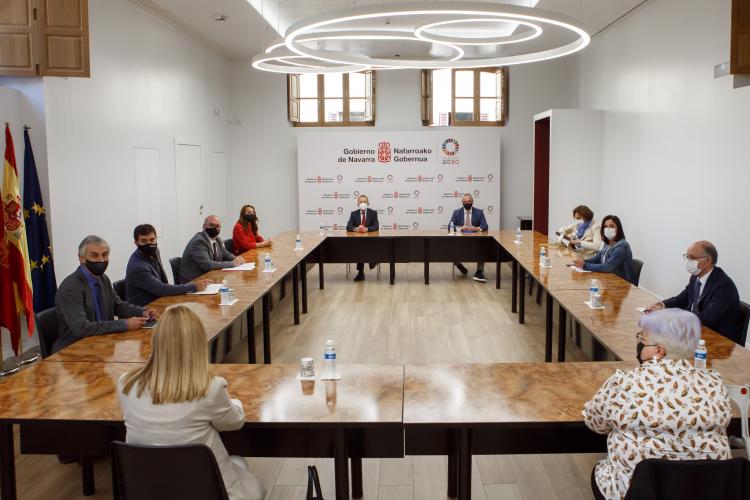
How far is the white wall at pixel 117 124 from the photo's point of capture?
6746 millimetres

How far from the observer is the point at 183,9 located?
8.85 metres

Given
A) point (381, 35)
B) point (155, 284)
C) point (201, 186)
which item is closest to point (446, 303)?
point (381, 35)

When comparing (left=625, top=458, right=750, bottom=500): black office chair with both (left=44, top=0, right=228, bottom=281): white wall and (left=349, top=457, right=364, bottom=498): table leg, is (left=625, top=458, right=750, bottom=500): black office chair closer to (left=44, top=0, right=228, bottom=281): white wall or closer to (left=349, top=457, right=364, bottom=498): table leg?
(left=349, top=457, right=364, bottom=498): table leg

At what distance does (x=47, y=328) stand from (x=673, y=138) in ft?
23.3

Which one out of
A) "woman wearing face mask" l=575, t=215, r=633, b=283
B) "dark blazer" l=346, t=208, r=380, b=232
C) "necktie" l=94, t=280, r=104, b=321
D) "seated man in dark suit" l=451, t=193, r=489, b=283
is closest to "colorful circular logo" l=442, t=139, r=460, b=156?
"seated man in dark suit" l=451, t=193, r=489, b=283

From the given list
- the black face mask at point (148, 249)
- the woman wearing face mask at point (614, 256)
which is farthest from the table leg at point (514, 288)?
the black face mask at point (148, 249)

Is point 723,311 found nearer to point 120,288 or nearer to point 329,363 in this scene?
point 329,363

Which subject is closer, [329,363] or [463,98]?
[329,363]

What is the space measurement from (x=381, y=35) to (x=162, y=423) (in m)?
5.12

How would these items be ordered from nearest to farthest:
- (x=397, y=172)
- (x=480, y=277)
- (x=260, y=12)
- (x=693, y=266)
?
(x=693, y=266) < (x=260, y=12) < (x=480, y=277) < (x=397, y=172)

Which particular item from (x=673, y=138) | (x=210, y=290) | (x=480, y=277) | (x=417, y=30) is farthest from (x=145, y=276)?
(x=673, y=138)

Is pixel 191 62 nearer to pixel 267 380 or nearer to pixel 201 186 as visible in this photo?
pixel 201 186

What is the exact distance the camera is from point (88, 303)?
4152mm

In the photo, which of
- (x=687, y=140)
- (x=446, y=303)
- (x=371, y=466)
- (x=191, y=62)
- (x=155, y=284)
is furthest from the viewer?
(x=191, y=62)
